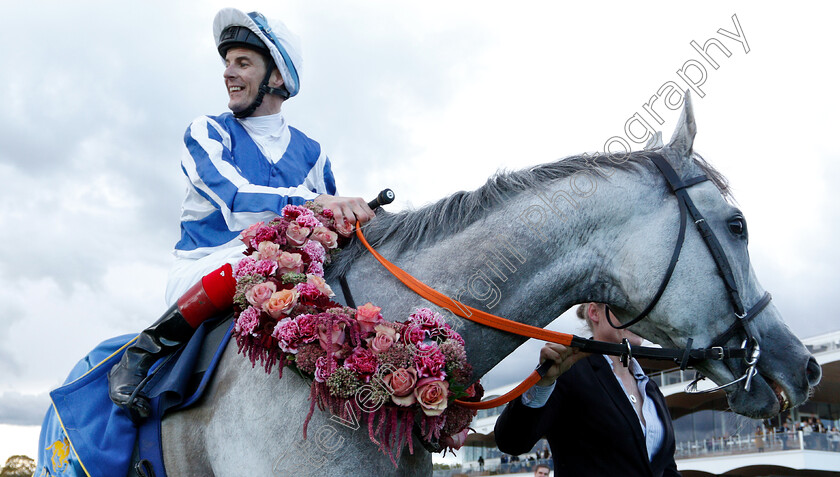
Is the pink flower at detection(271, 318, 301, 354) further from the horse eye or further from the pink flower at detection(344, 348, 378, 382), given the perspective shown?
the horse eye

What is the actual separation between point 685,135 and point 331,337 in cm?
177

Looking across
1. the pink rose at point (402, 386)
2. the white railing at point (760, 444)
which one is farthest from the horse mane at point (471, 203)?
the white railing at point (760, 444)

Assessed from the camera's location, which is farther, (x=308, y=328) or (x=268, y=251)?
(x=268, y=251)

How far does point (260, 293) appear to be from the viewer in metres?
2.39

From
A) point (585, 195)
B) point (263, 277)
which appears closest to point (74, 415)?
point (263, 277)

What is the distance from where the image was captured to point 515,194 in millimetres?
2607

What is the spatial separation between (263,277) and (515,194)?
3.65ft

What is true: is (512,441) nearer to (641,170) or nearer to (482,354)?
(482,354)

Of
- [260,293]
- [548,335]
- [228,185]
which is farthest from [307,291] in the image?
A: [548,335]

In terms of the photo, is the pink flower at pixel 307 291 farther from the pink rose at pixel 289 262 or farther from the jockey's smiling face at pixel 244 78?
the jockey's smiling face at pixel 244 78

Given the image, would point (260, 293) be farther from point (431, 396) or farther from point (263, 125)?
point (263, 125)

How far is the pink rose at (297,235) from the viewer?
8.58 feet

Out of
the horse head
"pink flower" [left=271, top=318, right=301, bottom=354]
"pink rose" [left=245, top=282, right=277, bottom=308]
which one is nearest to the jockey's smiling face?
"pink rose" [left=245, top=282, right=277, bottom=308]

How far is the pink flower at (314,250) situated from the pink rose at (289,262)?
5 centimetres
